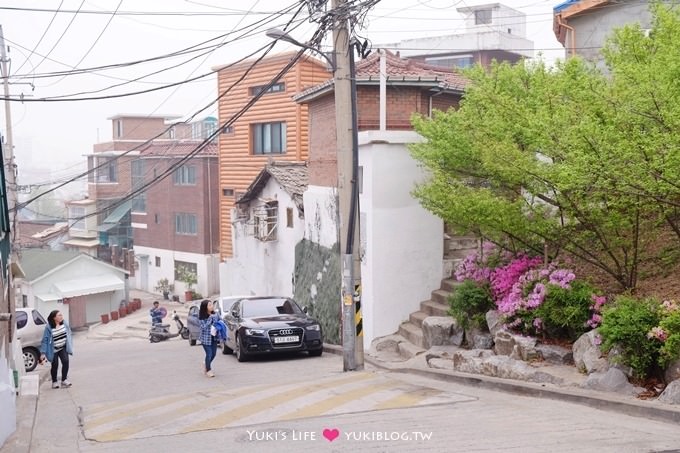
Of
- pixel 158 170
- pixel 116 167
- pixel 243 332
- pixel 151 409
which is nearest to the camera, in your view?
pixel 151 409

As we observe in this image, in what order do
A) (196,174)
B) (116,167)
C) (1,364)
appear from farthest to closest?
(116,167) → (196,174) → (1,364)

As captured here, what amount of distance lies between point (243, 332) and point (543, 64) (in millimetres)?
8212

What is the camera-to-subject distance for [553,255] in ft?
44.4

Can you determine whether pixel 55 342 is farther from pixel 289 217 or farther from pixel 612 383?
pixel 289 217

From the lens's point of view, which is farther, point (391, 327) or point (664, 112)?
point (391, 327)

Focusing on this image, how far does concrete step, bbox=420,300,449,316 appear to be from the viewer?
16.1 metres

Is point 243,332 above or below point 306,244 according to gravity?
below

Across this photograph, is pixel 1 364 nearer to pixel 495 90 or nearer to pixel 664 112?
pixel 664 112

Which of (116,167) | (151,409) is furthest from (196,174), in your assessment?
(151,409)

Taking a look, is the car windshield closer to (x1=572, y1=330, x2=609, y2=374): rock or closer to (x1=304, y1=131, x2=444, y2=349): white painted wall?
(x1=304, y1=131, x2=444, y2=349): white painted wall

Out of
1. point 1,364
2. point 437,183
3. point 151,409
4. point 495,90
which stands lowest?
point 151,409

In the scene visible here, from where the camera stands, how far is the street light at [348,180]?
1341 cm

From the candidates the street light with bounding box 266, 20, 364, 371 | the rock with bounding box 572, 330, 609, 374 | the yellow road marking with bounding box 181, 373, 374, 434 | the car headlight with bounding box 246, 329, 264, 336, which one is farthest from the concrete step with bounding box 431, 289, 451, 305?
the rock with bounding box 572, 330, 609, 374

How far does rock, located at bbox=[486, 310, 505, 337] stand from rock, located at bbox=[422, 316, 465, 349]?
3.67ft
